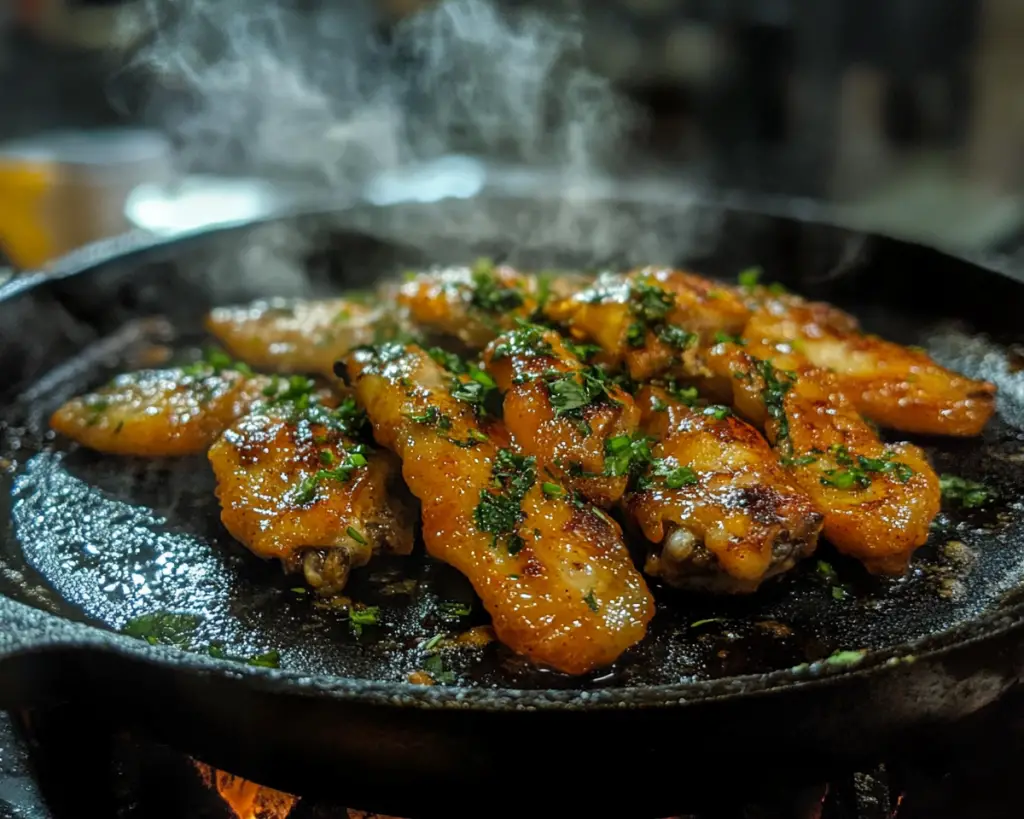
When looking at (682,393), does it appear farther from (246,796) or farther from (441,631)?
(246,796)

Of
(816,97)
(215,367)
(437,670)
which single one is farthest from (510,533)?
(816,97)

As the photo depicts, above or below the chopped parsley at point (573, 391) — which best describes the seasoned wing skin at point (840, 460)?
below

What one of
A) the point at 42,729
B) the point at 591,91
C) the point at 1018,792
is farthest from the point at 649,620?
the point at 591,91

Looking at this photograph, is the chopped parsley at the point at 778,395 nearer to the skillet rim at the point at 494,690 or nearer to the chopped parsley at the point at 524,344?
the chopped parsley at the point at 524,344

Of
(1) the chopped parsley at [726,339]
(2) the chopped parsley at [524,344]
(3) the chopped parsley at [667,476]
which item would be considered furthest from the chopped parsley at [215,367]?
(1) the chopped parsley at [726,339]

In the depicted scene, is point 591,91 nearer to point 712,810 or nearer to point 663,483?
point 663,483
